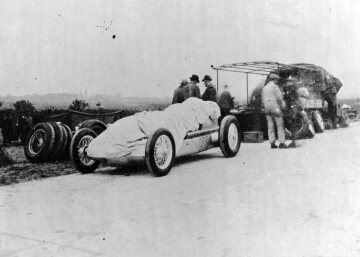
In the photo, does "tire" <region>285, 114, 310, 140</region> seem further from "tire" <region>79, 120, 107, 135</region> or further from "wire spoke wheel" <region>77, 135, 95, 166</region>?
Answer: "wire spoke wheel" <region>77, 135, 95, 166</region>

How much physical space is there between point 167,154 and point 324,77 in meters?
10.4

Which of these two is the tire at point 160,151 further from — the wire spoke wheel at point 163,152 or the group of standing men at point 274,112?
the group of standing men at point 274,112

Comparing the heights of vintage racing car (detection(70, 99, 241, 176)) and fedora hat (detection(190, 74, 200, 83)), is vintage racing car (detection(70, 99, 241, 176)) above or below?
below

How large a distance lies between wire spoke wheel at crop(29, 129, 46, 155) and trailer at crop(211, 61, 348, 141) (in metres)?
5.55

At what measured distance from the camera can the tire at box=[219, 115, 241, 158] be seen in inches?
351

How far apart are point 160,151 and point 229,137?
7.95ft

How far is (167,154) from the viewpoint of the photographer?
734 cm

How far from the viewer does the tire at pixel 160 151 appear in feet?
22.4

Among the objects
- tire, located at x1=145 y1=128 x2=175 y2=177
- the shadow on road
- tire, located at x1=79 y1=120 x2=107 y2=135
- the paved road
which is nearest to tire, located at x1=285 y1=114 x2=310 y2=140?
the shadow on road

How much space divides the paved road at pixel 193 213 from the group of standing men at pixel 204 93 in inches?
177

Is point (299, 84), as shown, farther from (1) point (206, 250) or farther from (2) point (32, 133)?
(1) point (206, 250)

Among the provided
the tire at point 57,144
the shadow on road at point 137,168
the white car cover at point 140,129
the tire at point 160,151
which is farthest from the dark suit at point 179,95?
the tire at point 160,151

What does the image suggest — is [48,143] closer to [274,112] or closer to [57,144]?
[57,144]

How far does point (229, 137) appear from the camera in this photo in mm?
9172
